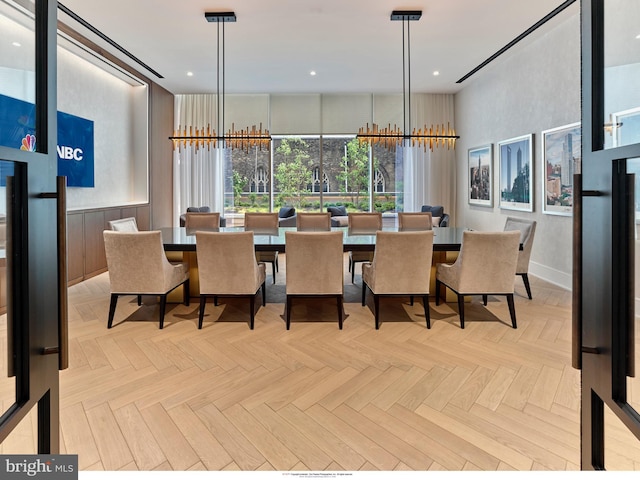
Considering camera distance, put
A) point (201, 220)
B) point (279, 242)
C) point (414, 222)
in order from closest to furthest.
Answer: point (279, 242) → point (414, 222) → point (201, 220)

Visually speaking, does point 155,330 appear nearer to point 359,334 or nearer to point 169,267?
point 169,267

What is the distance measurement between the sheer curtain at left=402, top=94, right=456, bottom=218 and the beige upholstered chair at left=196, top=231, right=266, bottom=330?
591 centimetres

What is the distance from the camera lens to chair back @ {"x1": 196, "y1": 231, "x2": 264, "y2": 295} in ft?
11.1

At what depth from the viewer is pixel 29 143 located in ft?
3.29

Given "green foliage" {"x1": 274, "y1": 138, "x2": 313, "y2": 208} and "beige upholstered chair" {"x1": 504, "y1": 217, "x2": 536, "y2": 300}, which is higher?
"green foliage" {"x1": 274, "y1": 138, "x2": 313, "y2": 208}

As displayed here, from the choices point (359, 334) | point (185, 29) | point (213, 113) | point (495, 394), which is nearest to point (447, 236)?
point (359, 334)

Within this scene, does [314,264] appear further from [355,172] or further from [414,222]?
[355,172]

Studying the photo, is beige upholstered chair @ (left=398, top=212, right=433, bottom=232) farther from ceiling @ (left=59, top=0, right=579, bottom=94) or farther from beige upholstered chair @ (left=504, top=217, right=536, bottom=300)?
ceiling @ (left=59, top=0, right=579, bottom=94)

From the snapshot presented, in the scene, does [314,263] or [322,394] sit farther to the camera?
[314,263]

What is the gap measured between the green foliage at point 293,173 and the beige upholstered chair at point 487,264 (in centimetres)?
569

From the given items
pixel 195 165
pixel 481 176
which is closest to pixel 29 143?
pixel 481 176

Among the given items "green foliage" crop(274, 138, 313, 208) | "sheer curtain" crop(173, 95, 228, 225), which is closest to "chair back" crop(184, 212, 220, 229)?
"sheer curtain" crop(173, 95, 228, 225)

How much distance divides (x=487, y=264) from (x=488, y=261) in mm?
26

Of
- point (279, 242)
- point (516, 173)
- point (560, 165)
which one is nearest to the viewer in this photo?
point (279, 242)
